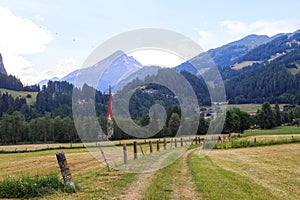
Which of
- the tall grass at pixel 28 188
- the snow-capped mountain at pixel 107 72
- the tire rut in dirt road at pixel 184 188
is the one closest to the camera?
the tire rut in dirt road at pixel 184 188

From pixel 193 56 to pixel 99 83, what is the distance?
290 inches

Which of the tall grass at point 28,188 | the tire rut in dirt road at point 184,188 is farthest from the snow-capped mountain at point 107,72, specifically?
the tall grass at point 28,188

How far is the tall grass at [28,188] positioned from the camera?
42.4 feet

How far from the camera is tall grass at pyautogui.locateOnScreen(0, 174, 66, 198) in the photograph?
1294 cm

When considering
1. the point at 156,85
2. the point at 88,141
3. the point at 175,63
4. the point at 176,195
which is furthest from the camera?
the point at 156,85

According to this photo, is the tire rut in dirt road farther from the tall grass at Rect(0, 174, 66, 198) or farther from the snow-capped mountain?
the snow-capped mountain

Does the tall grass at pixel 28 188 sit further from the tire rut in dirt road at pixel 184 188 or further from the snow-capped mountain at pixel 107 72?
the snow-capped mountain at pixel 107 72

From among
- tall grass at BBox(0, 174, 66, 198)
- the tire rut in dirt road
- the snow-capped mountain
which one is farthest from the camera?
the snow-capped mountain

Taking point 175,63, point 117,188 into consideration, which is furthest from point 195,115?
point 117,188

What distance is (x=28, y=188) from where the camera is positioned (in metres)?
13.0

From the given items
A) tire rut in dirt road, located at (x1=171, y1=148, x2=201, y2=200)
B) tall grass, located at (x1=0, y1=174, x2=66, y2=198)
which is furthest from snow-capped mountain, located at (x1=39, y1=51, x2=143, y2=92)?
tall grass, located at (x1=0, y1=174, x2=66, y2=198)

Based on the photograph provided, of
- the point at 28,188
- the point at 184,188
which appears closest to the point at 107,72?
the point at 184,188

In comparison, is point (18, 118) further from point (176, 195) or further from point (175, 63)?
point (176, 195)

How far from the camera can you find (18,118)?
129 m
